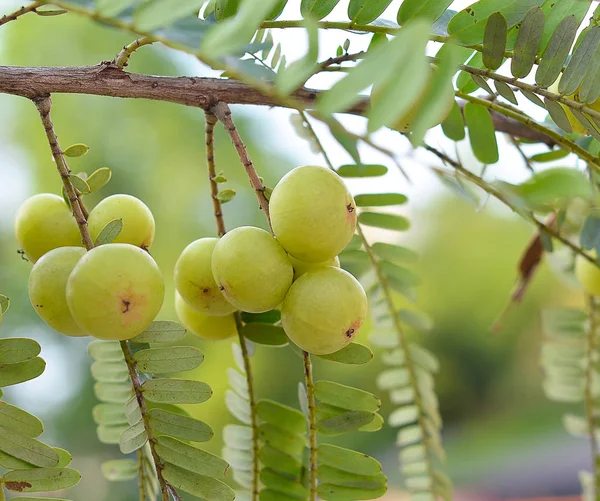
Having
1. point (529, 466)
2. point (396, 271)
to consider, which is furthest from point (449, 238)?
point (396, 271)

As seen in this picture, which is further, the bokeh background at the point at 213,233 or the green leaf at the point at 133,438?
the bokeh background at the point at 213,233

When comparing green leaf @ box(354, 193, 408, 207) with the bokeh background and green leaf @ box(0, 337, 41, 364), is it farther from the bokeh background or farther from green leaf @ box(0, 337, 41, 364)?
the bokeh background

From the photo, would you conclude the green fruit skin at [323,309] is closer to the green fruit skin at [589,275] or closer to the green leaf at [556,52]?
the green leaf at [556,52]

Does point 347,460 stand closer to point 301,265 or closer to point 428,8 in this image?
point 301,265

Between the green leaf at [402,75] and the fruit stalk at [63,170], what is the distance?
0.69 ft

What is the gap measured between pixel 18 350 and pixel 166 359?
0.08 m

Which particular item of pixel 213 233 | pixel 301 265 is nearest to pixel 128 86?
pixel 301 265

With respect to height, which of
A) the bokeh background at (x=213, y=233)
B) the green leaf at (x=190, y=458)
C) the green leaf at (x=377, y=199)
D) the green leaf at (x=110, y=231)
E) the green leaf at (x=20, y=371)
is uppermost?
the bokeh background at (x=213, y=233)

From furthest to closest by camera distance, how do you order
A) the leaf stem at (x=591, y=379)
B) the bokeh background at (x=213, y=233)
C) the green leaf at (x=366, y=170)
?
the bokeh background at (x=213, y=233), the leaf stem at (x=591, y=379), the green leaf at (x=366, y=170)

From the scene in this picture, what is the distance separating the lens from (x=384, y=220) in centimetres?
57

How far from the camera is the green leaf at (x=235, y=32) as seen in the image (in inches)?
9.5

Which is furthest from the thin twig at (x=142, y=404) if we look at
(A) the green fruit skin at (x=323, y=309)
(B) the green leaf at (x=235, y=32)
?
(B) the green leaf at (x=235, y=32)

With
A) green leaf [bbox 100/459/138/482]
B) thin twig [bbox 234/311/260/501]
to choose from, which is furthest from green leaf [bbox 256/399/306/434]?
green leaf [bbox 100/459/138/482]

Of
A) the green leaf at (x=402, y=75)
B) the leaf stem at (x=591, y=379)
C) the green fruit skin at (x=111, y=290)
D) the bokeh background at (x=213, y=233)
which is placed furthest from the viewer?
the bokeh background at (x=213, y=233)
